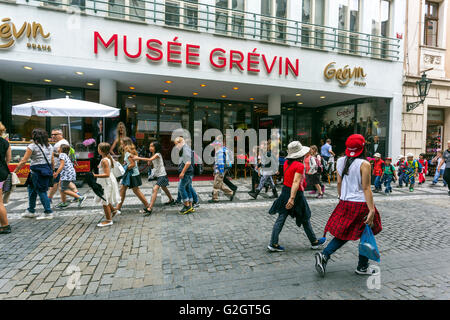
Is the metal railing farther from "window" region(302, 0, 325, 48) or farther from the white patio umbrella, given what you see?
the white patio umbrella

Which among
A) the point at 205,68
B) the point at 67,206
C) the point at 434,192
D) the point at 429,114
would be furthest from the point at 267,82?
the point at 429,114

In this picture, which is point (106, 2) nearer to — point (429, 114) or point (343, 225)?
point (343, 225)

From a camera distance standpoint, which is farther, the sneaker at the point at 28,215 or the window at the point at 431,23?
the window at the point at 431,23

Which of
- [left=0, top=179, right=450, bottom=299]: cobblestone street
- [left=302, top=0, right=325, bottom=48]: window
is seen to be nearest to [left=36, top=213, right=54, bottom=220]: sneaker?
[left=0, top=179, right=450, bottom=299]: cobblestone street

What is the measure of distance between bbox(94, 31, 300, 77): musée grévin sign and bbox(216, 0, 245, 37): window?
3.71 ft

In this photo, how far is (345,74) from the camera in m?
11.8

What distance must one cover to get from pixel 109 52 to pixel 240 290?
934 centimetres

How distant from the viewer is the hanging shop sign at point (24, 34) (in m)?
7.98

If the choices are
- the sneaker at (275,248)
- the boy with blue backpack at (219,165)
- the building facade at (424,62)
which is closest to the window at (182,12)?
the boy with blue backpack at (219,165)

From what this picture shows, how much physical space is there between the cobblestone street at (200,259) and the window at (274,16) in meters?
9.19

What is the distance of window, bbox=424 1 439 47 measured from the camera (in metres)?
13.8

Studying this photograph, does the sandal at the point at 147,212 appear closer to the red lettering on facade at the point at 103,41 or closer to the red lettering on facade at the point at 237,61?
the red lettering on facade at the point at 103,41

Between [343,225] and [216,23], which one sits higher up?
[216,23]

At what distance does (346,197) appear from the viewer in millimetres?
3064
